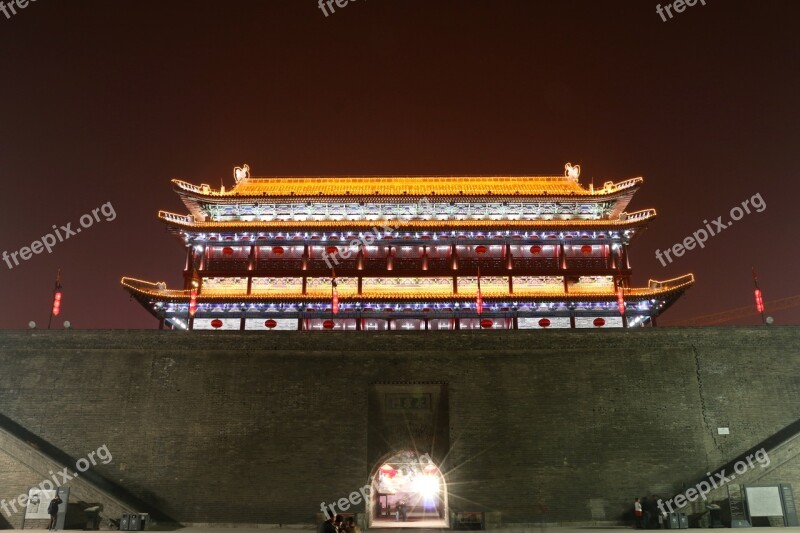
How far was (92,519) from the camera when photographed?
14.2 metres

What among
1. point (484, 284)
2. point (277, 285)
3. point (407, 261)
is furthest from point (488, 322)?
point (277, 285)

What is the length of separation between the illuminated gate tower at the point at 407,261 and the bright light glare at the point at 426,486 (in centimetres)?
582

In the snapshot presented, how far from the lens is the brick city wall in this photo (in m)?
15.5

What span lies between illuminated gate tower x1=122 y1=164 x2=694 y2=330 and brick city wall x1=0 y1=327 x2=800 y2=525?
716 centimetres

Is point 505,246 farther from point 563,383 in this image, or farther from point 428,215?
point 563,383

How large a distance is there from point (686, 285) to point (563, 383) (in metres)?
10.0

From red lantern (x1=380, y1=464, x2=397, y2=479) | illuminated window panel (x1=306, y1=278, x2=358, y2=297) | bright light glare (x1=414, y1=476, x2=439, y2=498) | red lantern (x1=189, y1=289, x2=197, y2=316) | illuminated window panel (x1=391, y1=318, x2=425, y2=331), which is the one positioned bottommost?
bright light glare (x1=414, y1=476, x2=439, y2=498)

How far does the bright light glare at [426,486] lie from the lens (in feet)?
68.0

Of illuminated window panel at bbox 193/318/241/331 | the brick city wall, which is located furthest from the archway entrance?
illuminated window panel at bbox 193/318/241/331

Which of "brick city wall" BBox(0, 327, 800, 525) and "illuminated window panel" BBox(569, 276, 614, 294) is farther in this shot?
"illuminated window panel" BBox(569, 276, 614, 294)

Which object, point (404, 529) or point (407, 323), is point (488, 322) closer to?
point (407, 323)

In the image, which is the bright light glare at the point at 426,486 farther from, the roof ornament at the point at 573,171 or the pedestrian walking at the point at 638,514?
the roof ornament at the point at 573,171

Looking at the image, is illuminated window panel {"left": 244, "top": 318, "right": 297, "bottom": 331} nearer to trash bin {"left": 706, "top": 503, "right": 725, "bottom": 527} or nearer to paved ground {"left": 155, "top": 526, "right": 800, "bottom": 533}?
paved ground {"left": 155, "top": 526, "right": 800, "bottom": 533}

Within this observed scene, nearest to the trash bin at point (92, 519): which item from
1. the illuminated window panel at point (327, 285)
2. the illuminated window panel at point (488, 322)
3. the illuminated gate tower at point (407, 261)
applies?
the illuminated gate tower at point (407, 261)
